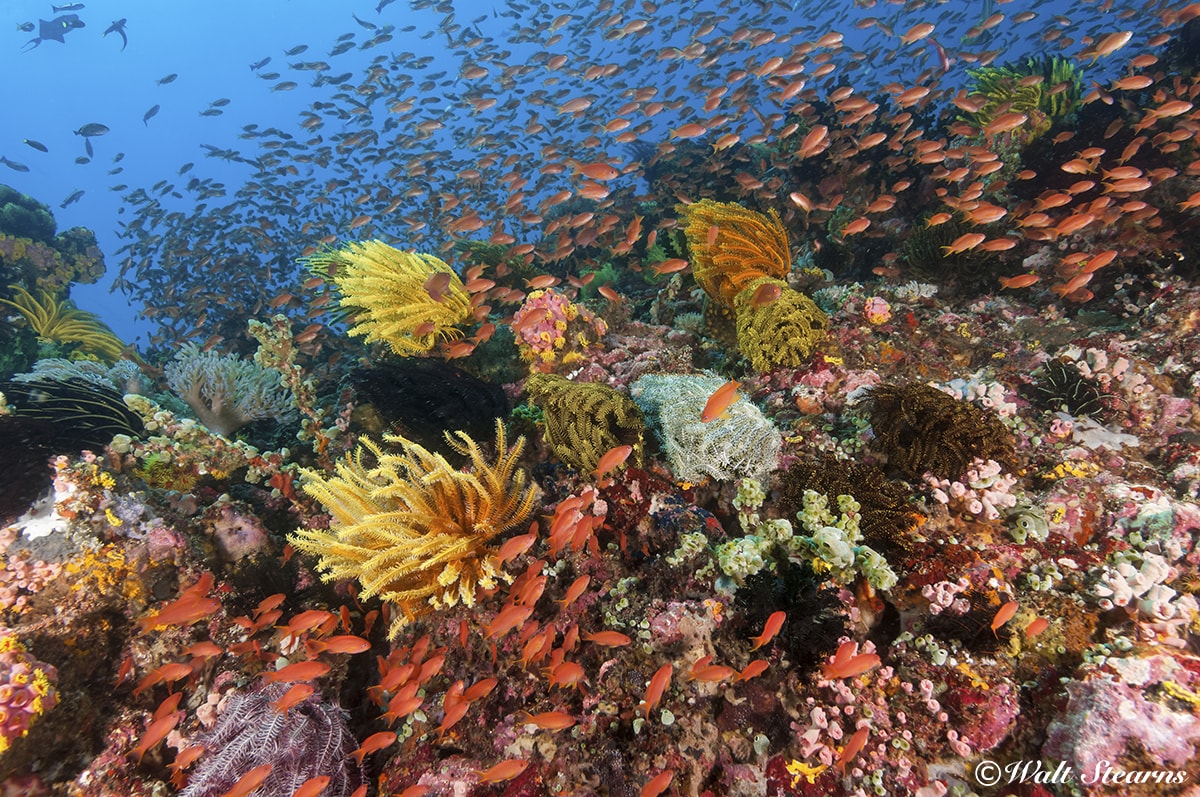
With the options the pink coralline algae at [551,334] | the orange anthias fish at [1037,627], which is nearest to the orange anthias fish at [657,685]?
the orange anthias fish at [1037,627]

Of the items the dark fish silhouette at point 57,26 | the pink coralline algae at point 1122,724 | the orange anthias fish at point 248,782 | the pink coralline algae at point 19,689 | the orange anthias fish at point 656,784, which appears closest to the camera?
the pink coralline algae at point 1122,724

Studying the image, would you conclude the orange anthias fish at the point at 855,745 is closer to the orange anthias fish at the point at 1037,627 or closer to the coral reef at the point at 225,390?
the orange anthias fish at the point at 1037,627

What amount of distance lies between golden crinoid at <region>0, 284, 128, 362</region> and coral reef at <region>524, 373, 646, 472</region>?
1423cm

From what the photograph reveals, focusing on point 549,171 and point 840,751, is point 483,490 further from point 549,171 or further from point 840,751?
point 549,171

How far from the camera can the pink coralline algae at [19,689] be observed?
124 inches

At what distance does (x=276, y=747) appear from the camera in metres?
3.49

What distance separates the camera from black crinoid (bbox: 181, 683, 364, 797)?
335 centimetres

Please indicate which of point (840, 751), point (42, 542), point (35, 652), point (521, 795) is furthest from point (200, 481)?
point (840, 751)

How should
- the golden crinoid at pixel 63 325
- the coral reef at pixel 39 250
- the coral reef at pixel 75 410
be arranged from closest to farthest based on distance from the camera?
1. the coral reef at pixel 75 410
2. the golden crinoid at pixel 63 325
3. the coral reef at pixel 39 250

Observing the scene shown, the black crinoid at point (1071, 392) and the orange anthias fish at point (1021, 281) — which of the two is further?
the orange anthias fish at point (1021, 281)

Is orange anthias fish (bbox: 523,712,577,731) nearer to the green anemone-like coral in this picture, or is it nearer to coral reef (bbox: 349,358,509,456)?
coral reef (bbox: 349,358,509,456)

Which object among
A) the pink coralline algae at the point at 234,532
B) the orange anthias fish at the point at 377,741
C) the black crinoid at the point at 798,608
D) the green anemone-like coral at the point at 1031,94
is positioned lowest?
the green anemone-like coral at the point at 1031,94

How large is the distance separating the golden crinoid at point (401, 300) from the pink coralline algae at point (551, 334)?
1097 mm

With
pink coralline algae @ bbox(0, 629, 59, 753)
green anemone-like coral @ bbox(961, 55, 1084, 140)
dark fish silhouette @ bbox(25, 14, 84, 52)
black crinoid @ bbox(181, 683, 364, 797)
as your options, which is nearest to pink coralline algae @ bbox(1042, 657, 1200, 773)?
black crinoid @ bbox(181, 683, 364, 797)
